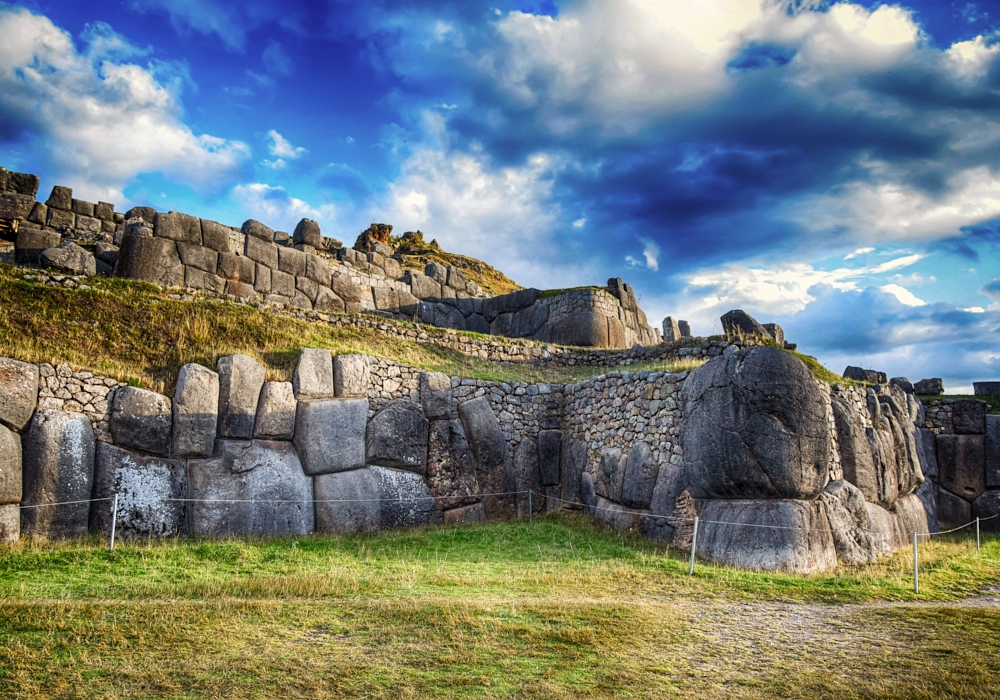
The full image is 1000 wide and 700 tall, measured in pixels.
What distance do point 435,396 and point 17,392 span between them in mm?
7663

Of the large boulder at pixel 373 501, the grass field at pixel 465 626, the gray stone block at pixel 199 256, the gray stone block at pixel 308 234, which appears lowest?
the grass field at pixel 465 626

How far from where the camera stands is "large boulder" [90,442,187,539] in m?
10.7

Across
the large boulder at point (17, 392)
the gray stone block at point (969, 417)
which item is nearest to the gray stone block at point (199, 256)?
the large boulder at point (17, 392)

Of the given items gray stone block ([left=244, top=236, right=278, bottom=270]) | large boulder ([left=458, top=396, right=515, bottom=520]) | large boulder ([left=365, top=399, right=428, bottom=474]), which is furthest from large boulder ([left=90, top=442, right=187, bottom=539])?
gray stone block ([left=244, top=236, right=278, bottom=270])

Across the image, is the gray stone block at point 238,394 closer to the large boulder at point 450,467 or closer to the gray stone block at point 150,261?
the large boulder at point 450,467

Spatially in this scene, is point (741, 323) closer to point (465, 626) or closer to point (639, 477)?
point (639, 477)

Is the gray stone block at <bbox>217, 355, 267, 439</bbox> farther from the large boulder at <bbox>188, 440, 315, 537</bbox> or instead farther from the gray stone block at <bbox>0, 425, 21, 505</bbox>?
the gray stone block at <bbox>0, 425, 21, 505</bbox>

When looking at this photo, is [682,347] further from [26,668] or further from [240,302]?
[26,668]

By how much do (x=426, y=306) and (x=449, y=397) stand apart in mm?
9599

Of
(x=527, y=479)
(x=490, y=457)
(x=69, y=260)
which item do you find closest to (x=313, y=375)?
(x=490, y=457)

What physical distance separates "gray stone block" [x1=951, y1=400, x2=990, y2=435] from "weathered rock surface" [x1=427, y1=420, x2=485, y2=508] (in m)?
12.5

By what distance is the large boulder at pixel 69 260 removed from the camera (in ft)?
48.8

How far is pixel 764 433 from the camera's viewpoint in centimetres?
1095

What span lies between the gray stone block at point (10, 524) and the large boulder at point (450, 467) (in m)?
7.04
